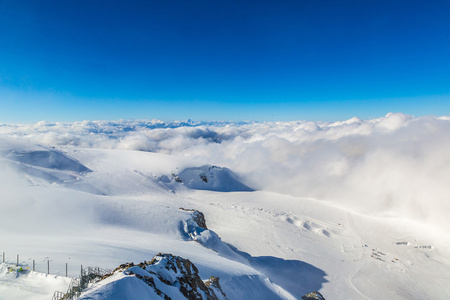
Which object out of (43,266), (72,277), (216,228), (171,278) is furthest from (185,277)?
(216,228)

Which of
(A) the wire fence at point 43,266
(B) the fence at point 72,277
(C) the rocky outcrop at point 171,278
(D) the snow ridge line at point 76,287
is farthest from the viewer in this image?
(A) the wire fence at point 43,266

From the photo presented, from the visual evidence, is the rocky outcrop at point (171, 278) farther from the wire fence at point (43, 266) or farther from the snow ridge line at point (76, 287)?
the wire fence at point (43, 266)

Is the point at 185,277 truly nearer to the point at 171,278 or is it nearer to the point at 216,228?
the point at 171,278

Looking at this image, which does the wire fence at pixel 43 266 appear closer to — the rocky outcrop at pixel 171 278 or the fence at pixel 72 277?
the fence at pixel 72 277

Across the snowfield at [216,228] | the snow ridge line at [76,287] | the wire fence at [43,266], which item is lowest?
the snowfield at [216,228]

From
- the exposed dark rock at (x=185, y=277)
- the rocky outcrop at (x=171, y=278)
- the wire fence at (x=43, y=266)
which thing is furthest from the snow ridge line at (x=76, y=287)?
the exposed dark rock at (x=185, y=277)

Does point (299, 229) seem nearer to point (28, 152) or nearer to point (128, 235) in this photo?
point (128, 235)

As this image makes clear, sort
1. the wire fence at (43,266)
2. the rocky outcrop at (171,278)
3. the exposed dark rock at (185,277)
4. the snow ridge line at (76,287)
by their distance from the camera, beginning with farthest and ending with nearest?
1. the exposed dark rock at (185,277)
2. the wire fence at (43,266)
3. the rocky outcrop at (171,278)
4. the snow ridge line at (76,287)

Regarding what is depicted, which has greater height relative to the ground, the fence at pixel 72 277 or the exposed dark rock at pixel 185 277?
the fence at pixel 72 277

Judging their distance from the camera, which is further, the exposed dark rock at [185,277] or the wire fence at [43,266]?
the exposed dark rock at [185,277]
